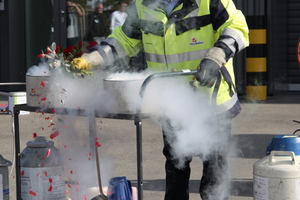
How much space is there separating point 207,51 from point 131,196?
963mm

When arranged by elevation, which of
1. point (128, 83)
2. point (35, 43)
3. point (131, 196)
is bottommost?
point (131, 196)

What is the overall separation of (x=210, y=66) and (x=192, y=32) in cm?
44

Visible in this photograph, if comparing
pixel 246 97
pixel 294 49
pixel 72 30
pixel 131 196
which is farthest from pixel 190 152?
pixel 294 49

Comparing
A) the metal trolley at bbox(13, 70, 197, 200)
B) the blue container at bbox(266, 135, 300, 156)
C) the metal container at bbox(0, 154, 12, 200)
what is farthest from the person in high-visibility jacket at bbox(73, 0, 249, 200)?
the metal container at bbox(0, 154, 12, 200)

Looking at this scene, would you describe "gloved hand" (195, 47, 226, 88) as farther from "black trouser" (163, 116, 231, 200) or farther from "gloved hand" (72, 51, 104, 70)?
"gloved hand" (72, 51, 104, 70)

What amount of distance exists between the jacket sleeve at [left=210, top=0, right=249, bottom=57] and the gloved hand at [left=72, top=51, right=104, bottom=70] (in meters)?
0.71

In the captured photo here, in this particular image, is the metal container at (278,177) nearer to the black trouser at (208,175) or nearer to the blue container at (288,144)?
the blue container at (288,144)

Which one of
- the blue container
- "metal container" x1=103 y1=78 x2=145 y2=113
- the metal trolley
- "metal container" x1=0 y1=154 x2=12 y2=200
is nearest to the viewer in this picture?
the metal trolley

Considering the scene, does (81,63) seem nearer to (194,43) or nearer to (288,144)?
(194,43)

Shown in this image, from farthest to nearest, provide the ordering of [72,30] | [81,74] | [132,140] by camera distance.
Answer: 1. [72,30]
2. [132,140]
3. [81,74]

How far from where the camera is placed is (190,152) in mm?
4008

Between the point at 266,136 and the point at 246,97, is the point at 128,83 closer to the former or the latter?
the point at 266,136

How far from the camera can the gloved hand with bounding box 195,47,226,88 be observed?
3393 millimetres

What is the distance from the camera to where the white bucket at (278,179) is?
3369mm
